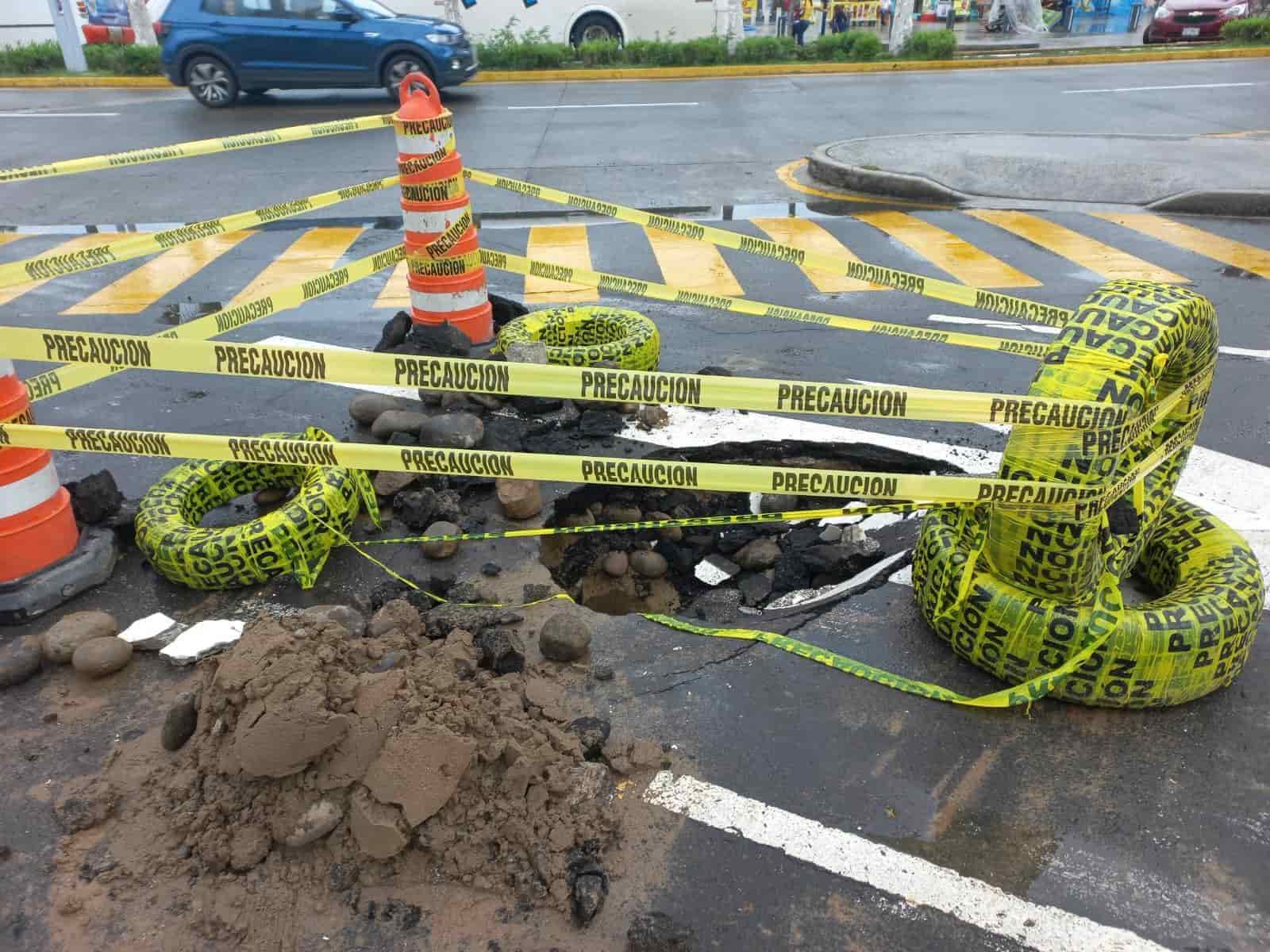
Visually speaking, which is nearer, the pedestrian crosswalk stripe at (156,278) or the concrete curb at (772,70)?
the pedestrian crosswalk stripe at (156,278)

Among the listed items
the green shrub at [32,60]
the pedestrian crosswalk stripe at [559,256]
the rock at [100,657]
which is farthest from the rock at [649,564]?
the green shrub at [32,60]

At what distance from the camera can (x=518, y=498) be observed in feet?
15.6

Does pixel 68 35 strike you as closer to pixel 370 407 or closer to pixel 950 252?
pixel 370 407

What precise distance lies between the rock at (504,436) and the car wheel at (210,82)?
53.4 feet

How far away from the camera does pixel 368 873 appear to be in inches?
110

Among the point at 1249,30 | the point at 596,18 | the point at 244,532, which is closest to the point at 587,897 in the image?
the point at 244,532

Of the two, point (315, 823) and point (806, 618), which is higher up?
point (315, 823)

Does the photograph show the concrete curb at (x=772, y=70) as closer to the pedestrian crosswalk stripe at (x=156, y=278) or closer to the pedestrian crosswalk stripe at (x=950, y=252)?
the pedestrian crosswalk stripe at (x=950, y=252)

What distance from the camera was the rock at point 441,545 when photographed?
450 cm

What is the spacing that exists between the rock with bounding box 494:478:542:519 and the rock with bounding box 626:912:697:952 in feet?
8.14

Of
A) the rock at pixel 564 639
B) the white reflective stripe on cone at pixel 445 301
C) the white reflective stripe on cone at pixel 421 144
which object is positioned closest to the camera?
the rock at pixel 564 639

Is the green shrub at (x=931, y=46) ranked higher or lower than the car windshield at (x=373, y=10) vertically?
lower

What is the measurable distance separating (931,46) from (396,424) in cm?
2289

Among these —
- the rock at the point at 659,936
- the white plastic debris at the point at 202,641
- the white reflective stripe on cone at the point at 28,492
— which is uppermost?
the white reflective stripe on cone at the point at 28,492
